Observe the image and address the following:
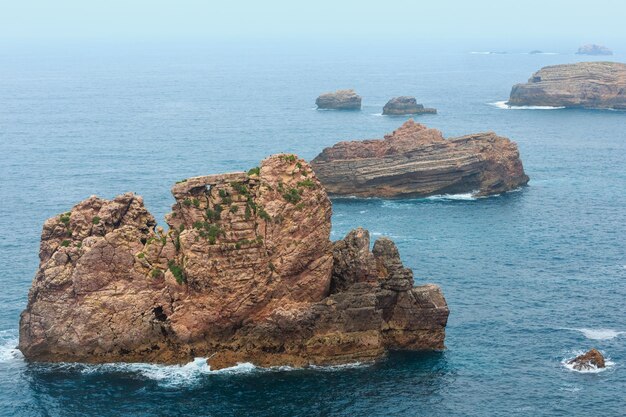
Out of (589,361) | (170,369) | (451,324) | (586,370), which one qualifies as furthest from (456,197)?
(170,369)

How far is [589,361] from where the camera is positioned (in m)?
94.8

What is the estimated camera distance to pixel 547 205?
6378 inches

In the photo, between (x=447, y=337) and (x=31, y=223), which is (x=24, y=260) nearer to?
(x=31, y=223)

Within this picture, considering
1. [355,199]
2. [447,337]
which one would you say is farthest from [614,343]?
[355,199]

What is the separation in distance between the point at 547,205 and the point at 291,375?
82.8 meters

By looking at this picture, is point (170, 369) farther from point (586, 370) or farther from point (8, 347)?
point (586, 370)

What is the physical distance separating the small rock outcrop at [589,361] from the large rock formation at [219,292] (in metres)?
14.4

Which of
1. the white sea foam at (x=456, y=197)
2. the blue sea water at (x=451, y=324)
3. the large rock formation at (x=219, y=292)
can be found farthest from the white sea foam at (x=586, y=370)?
the white sea foam at (x=456, y=197)

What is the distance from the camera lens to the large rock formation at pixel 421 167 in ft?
554

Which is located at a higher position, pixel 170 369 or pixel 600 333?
pixel 600 333

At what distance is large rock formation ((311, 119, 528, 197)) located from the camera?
169 m

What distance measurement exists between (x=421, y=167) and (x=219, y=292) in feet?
267

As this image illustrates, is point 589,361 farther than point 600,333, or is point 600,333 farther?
point 600,333

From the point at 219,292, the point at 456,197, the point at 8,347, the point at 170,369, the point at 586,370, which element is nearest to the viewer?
the point at 586,370
